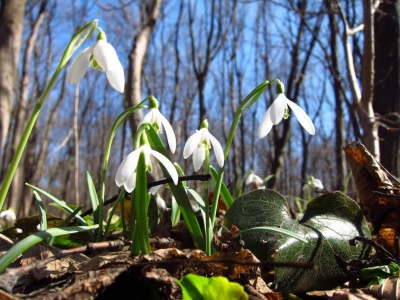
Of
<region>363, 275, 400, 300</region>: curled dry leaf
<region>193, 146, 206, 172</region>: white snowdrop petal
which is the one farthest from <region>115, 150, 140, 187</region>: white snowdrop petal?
<region>363, 275, 400, 300</region>: curled dry leaf

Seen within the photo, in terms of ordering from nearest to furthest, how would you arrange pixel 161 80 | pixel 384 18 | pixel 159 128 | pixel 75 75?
pixel 75 75 < pixel 159 128 < pixel 384 18 < pixel 161 80

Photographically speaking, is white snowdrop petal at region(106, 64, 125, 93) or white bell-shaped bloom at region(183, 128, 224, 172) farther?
white bell-shaped bloom at region(183, 128, 224, 172)

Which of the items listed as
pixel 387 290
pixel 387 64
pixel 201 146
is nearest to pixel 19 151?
pixel 201 146

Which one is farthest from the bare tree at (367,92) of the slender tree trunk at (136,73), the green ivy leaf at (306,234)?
the slender tree trunk at (136,73)

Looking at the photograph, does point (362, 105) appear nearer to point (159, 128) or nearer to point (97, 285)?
point (159, 128)

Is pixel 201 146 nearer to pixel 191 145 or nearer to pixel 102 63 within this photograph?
pixel 191 145

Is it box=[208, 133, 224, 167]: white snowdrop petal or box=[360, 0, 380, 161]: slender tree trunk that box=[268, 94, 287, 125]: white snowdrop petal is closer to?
box=[208, 133, 224, 167]: white snowdrop petal

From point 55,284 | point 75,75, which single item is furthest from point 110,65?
point 55,284
